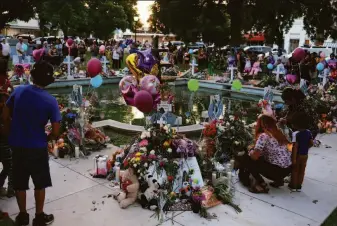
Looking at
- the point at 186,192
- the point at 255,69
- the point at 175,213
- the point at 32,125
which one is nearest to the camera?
the point at 32,125

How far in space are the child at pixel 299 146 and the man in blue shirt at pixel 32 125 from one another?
3376 mm

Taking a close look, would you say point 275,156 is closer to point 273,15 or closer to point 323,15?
point 323,15

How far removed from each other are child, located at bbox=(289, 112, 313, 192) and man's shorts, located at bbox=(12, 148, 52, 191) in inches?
137

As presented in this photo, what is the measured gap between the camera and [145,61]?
24.0 ft

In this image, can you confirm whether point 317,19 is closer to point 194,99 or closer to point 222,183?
point 194,99

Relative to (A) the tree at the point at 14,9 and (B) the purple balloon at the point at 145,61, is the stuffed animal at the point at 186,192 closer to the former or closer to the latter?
(B) the purple balloon at the point at 145,61

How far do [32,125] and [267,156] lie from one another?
3283mm

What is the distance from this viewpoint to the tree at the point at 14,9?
3120 centimetres

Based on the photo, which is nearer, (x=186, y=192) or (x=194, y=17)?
(x=186, y=192)

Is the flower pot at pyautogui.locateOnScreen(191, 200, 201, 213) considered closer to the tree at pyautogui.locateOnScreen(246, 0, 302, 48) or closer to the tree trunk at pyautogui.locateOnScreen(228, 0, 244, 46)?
the tree at pyautogui.locateOnScreen(246, 0, 302, 48)

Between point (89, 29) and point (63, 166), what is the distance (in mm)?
43050

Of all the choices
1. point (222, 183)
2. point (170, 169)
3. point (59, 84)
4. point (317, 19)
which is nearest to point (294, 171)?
point (222, 183)

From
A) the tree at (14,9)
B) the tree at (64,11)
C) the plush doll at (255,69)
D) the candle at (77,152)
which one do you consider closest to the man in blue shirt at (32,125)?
the candle at (77,152)

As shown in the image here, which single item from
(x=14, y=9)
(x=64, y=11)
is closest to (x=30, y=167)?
(x=14, y=9)
